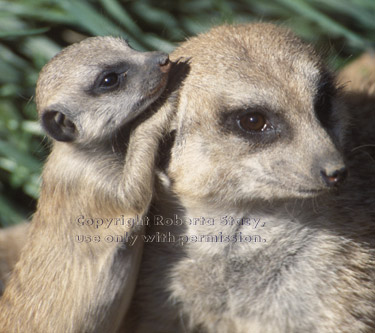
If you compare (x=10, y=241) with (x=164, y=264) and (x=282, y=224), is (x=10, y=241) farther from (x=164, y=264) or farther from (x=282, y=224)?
(x=282, y=224)

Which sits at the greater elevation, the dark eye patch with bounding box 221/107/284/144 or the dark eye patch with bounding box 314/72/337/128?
the dark eye patch with bounding box 314/72/337/128

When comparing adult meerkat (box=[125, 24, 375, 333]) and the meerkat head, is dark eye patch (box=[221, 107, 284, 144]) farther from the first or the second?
the meerkat head

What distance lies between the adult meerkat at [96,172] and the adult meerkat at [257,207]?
15 centimetres

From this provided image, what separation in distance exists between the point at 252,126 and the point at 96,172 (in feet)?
1.82

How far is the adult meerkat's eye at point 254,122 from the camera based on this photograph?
1926 mm

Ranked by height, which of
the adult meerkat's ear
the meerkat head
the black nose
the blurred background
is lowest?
the black nose

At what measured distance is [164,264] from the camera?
2.24 metres

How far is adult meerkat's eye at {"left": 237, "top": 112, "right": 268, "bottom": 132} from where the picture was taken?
193 cm

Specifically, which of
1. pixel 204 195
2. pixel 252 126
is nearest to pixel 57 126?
pixel 204 195

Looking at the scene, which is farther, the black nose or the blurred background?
the blurred background

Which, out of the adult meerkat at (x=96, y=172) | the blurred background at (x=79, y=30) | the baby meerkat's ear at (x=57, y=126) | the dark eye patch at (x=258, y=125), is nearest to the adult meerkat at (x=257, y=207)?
the dark eye patch at (x=258, y=125)

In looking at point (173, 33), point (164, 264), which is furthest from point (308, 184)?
point (173, 33)

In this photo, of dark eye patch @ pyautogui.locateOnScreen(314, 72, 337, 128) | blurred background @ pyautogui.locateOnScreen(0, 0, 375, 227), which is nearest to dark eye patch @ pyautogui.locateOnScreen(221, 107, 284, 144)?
dark eye patch @ pyautogui.locateOnScreen(314, 72, 337, 128)

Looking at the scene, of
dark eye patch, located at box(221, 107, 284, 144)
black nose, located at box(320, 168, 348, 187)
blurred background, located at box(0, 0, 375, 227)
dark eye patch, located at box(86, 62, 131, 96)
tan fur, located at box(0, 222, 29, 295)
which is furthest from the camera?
blurred background, located at box(0, 0, 375, 227)
